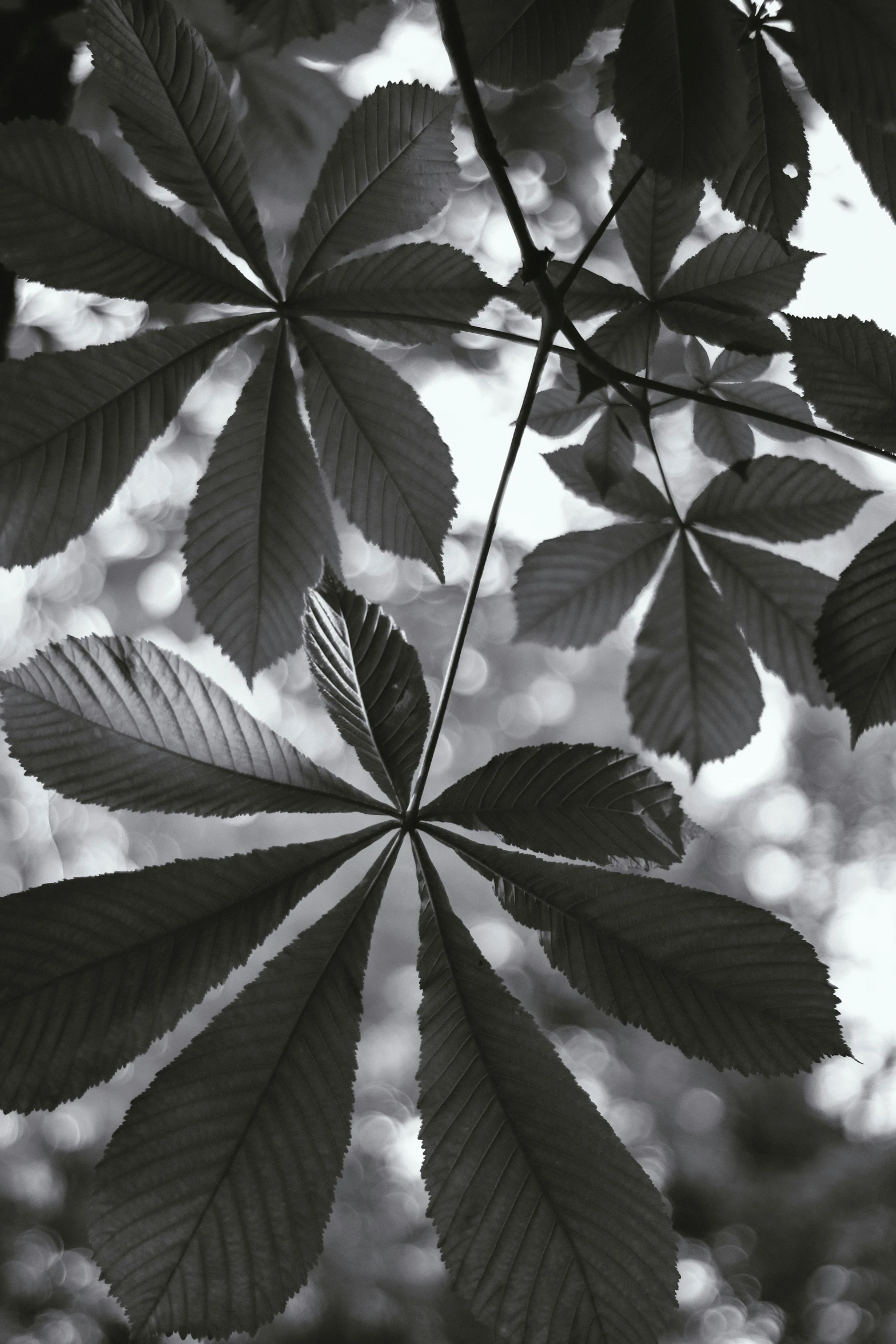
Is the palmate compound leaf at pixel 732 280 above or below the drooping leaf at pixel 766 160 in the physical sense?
above

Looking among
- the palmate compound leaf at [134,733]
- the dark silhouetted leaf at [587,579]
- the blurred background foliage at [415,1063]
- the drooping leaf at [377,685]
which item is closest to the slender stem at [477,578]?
the drooping leaf at [377,685]

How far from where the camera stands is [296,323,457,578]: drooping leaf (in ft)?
3.04

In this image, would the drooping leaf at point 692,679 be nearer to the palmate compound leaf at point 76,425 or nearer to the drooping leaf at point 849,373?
the drooping leaf at point 849,373

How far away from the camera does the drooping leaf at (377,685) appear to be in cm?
77

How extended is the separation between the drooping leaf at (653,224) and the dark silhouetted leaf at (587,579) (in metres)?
0.32

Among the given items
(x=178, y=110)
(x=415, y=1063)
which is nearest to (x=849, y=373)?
(x=178, y=110)

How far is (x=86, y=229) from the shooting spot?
0.81m

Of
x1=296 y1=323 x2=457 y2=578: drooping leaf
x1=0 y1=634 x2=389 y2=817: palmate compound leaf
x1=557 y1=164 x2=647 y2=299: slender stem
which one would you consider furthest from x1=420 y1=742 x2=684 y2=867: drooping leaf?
x1=557 y1=164 x2=647 y2=299: slender stem

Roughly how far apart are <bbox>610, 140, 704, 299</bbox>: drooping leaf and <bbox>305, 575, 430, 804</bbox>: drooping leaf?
549 mm

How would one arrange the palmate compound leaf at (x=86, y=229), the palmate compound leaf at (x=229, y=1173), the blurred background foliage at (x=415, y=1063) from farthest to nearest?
the blurred background foliage at (x=415, y=1063)
the palmate compound leaf at (x=86, y=229)
the palmate compound leaf at (x=229, y=1173)

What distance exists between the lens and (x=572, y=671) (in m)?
6.27

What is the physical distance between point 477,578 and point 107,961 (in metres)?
0.39

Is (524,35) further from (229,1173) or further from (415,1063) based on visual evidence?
(415,1063)

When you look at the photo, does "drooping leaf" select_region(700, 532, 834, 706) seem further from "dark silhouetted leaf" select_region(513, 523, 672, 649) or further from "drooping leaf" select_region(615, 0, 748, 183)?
"drooping leaf" select_region(615, 0, 748, 183)
